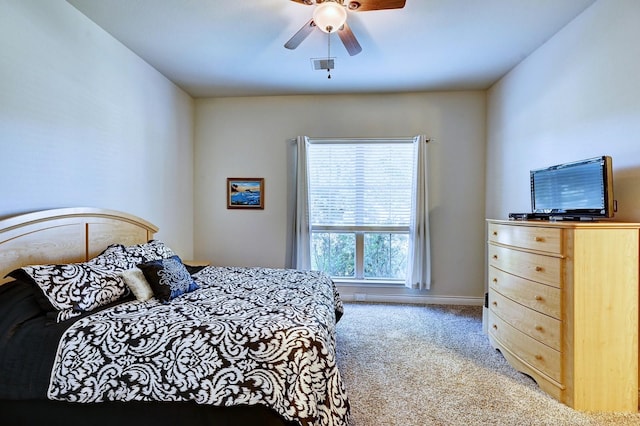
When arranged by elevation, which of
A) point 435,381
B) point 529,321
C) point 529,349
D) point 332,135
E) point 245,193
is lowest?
point 435,381

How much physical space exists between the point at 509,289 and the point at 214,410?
2.29 m

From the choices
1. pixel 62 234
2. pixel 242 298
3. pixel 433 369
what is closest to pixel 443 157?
pixel 433 369

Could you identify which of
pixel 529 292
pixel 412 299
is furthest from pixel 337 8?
pixel 412 299

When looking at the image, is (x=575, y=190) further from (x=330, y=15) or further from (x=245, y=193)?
(x=245, y=193)

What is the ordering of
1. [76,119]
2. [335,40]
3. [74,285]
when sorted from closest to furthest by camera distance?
1. [74,285]
2. [76,119]
3. [335,40]

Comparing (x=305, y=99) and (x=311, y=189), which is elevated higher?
(x=305, y=99)

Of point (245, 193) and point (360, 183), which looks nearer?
point (360, 183)

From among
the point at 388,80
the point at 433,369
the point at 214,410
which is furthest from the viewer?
the point at 388,80

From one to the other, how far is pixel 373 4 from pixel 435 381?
2.63 m

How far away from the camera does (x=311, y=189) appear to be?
4.09 metres

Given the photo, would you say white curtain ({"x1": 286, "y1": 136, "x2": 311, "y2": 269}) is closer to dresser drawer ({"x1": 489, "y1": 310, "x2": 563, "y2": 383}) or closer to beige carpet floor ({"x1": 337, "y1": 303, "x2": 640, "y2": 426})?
beige carpet floor ({"x1": 337, "y1": 303, "x2": 640, "y2": 426})

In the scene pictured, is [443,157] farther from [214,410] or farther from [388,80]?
[214,410]

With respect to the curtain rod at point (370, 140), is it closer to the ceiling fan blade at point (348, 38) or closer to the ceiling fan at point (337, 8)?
the ceiling fan blade at point (348, 38)

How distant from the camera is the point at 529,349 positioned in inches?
87.4
